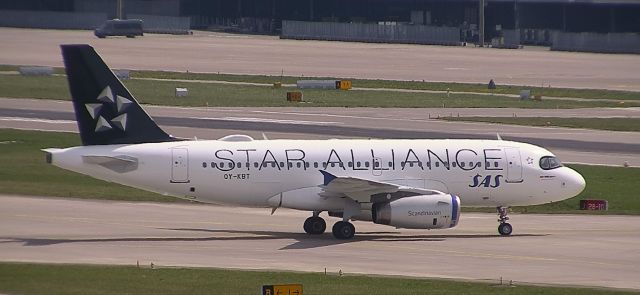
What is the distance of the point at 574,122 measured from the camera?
91625mm

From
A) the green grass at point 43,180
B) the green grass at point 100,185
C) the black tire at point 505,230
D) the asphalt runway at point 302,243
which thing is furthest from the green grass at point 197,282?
the green grass at point 100,185

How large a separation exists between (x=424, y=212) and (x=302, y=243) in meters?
4.55

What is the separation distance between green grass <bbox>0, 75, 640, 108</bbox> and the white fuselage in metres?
49.2

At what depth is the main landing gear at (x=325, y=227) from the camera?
1938 inches

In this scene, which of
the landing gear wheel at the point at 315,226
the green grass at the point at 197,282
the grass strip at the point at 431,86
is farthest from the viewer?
the grass strip at the point at 431,86

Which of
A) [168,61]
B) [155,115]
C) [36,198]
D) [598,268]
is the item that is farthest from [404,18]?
[598,268]

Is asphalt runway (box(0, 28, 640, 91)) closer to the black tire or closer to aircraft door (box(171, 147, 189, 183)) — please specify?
the black tire

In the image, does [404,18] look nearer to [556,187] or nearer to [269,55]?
[269,55]

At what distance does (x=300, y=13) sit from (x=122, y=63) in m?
63.2

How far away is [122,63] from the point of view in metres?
137

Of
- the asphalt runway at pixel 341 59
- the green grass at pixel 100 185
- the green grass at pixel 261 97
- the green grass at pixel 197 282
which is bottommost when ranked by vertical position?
the green grass at pixel 197 282

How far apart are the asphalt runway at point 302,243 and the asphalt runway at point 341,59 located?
7200 centimetres

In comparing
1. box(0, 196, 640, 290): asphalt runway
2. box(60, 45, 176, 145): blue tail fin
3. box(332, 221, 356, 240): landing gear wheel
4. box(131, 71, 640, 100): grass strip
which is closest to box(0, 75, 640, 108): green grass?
box(131, 71, 640, 100): grass strip

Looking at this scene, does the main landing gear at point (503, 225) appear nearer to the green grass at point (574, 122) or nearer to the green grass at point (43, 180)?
the green grass at point (43, 180)
